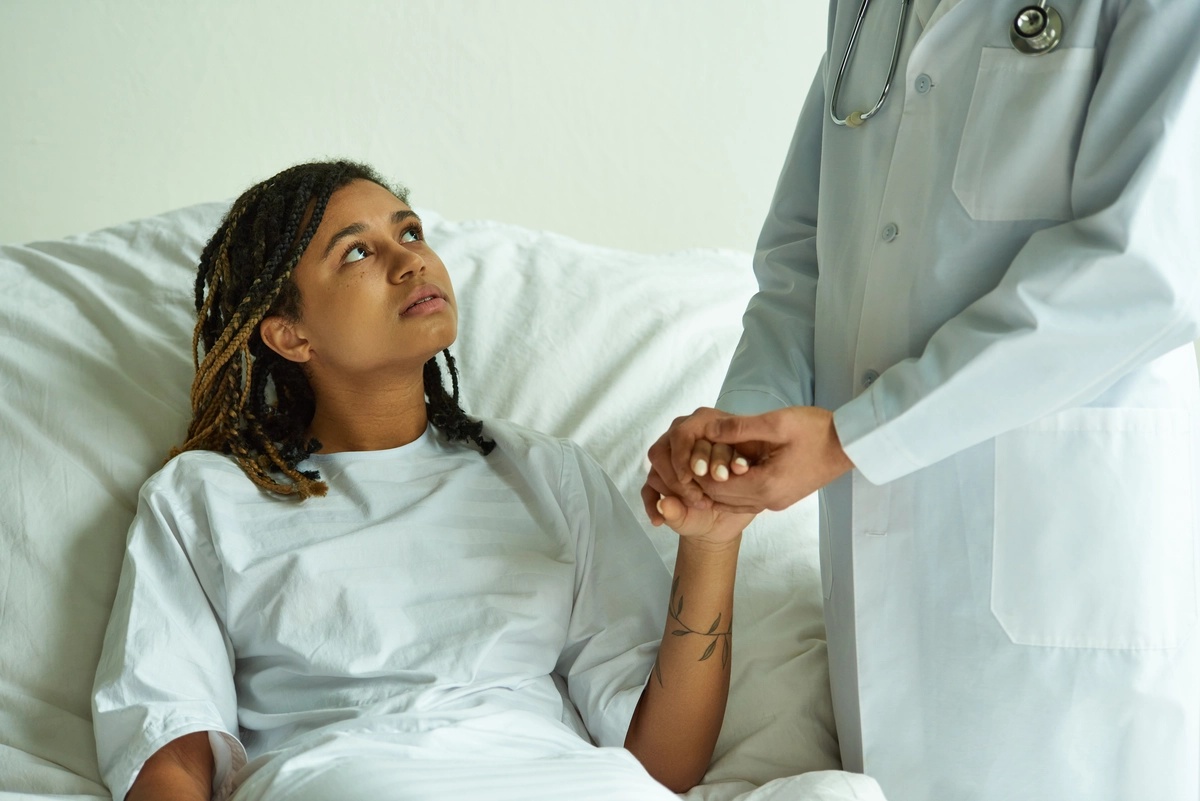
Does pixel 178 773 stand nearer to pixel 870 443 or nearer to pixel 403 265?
pixel 403 265

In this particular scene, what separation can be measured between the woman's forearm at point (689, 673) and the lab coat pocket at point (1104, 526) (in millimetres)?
352

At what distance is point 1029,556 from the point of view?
43.9 inches

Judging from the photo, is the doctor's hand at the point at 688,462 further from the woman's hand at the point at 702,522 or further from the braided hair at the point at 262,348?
the braided hair at the point at 262,348

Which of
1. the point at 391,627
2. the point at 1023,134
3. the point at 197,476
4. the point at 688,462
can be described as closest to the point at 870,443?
the point at 688,462

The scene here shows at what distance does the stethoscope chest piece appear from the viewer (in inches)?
41.0

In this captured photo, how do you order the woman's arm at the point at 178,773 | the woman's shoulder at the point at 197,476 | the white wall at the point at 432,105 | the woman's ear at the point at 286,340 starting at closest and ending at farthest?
the woman's arm at the point at 178,773 < the woman's shoulder at the point at 197,476 < the woman's ear at the point at 286,340 < the white wall at the point at 432,105

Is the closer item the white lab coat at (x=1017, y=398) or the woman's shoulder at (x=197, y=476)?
the white lab coat at (x=1017, y=398)

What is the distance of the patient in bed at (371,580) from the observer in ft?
3.99

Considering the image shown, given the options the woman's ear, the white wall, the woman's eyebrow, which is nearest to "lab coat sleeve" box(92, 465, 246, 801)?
the woman's ear

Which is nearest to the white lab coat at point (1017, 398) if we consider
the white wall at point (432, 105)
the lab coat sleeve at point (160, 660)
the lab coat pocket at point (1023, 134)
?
the lab coat pocket at point (1023, 134)

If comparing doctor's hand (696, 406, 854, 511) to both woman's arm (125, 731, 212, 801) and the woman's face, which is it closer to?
the woman's face

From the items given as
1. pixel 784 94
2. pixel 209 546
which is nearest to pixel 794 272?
pixel 209 546

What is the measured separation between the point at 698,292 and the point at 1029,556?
0.99m

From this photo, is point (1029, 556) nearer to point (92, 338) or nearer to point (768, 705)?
point (768, 705)
